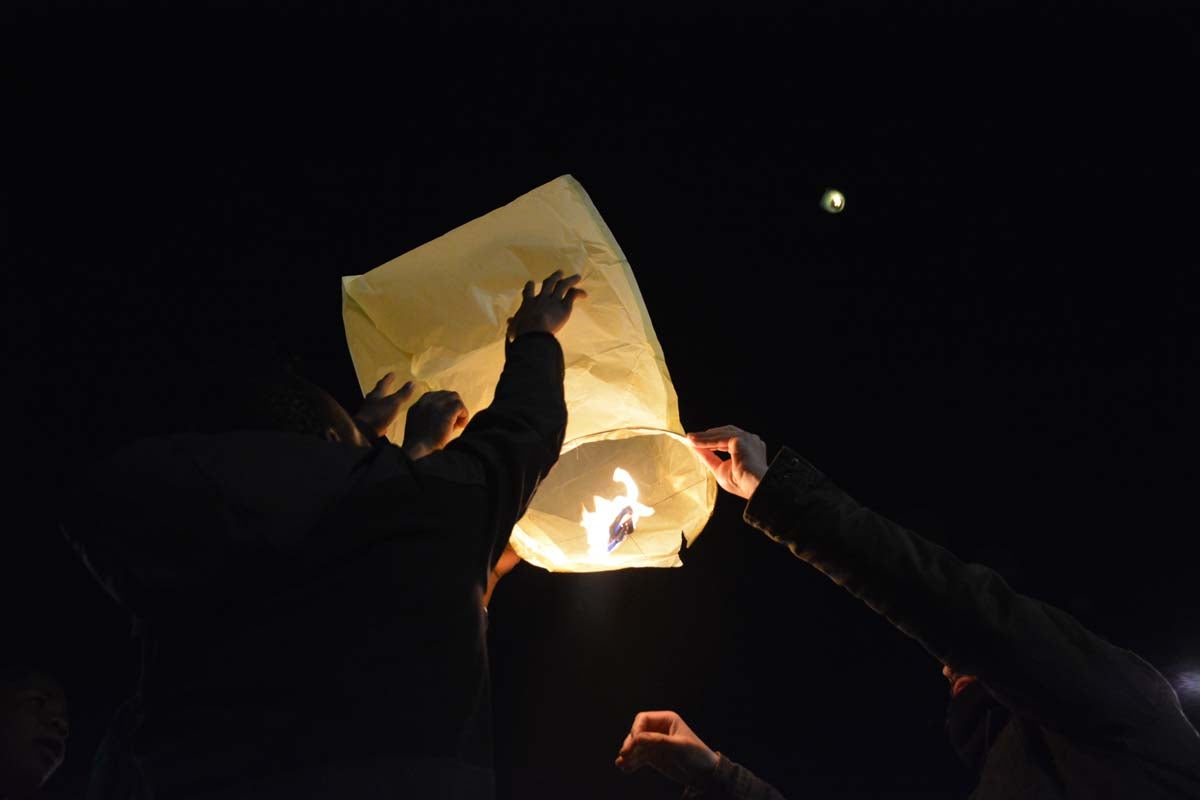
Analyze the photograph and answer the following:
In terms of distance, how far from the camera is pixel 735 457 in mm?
1352

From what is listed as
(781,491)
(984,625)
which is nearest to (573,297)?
(781,491)

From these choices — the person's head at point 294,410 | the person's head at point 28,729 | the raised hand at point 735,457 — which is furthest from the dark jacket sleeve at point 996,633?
the person's head at point 28,729

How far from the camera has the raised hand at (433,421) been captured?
4.09 ft

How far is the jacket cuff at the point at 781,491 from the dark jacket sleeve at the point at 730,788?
0.73m

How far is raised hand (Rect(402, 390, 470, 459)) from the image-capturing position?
1246 millimetres

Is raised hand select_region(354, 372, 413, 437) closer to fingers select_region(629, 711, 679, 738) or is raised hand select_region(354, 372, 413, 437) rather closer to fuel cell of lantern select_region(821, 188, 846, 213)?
fingers select_region(629, 711, 679, 738)

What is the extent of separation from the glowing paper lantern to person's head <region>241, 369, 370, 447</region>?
278 millimetres

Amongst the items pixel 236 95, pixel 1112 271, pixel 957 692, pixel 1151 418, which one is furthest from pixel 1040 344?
pixel 236 95

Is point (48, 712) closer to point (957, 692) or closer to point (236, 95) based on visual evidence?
point (236, 95)

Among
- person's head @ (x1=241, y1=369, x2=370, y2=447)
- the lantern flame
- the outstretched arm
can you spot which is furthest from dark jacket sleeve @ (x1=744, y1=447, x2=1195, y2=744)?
person's head @ (x1=241, y1=369, x2=370, y2=447)

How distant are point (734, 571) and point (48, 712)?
155 centimetres

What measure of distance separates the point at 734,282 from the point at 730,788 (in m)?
1.18

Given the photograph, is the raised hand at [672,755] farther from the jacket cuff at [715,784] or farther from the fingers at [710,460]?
the fingers at [710,460]

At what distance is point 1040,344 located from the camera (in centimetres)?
209
